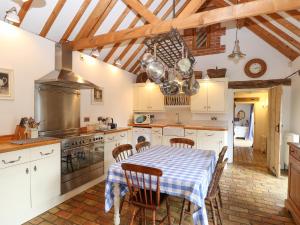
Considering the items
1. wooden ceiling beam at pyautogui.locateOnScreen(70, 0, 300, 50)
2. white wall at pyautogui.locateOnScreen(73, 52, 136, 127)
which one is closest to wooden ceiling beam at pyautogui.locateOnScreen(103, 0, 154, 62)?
white wall at pyautogui.locateOnScreen(73, 52, 136, 127)

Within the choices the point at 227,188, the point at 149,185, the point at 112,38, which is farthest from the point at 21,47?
the point at 227,188

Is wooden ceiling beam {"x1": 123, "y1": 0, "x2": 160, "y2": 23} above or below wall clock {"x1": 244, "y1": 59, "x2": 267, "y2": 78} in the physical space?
above

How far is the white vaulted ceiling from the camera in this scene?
276 centimetres

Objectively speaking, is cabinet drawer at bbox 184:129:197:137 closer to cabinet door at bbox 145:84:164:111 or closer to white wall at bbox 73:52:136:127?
cabinet door at bbox 145:84:164:111

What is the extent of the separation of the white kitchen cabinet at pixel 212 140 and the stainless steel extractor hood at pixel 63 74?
2.88 m

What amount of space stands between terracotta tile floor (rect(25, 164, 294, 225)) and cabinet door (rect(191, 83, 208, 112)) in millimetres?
1945

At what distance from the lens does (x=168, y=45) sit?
7.41 ft

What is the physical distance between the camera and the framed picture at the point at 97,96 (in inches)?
162

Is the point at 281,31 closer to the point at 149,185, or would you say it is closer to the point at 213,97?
the point at 213,97

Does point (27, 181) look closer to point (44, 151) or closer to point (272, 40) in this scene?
point (44, 151)

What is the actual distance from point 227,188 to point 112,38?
3.29 meters

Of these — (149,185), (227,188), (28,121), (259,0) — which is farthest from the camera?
(227,188)

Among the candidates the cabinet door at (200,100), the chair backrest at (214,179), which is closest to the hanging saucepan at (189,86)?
the chair backrest at (214,179)

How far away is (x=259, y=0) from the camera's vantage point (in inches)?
88.2
